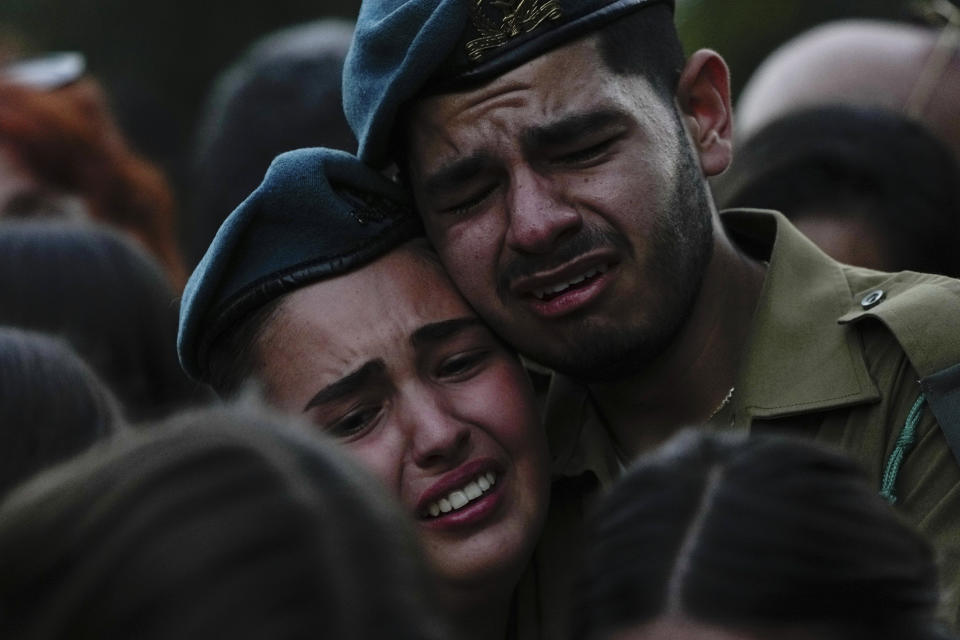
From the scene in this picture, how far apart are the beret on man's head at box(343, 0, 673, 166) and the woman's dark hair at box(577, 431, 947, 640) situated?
130cm

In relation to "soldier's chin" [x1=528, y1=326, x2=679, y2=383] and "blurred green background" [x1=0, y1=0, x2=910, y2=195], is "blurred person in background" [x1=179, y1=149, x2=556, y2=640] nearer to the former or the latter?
"soldier's chin" [x1=528, y1=326, x2=679, y2=383]

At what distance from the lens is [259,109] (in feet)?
15.5

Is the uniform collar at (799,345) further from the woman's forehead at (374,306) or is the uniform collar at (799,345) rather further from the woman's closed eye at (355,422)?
the woman's closed eye at (355,422)

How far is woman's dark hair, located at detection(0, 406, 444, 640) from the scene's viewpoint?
127 cm

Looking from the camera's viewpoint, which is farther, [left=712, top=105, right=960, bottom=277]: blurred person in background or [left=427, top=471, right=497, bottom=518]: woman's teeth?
[left=712, top=105, right=960, bottom=277]: blurred person in background

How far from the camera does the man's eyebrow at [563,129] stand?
2830mm

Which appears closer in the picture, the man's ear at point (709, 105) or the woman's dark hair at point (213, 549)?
the woman's dark hair at point (213, 549)

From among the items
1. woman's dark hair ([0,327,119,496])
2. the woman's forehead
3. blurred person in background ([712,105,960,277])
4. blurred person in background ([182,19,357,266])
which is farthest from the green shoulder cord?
blurred person in background ([182,19,357,266])

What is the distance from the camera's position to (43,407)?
2.54 m

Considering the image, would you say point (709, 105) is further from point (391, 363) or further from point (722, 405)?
point (391, 363)

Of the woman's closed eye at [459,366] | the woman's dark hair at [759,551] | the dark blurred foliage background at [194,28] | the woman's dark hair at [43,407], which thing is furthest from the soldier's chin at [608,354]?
the dark blurred foliage background at [194,28]

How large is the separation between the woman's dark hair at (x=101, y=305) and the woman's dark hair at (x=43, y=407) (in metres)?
1.02

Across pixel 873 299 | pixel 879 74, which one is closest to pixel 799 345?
pixel 873 299

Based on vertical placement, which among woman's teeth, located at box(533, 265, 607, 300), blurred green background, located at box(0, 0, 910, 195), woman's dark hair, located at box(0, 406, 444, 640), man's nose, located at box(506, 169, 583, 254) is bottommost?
blurred green background, located at box(0, 0, 910, 195)
